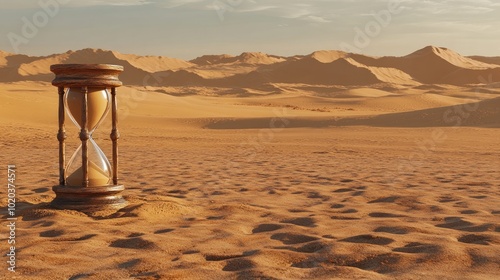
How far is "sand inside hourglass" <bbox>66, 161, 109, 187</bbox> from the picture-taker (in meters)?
6.62

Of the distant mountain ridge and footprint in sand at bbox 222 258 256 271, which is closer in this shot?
footprint in sand at bbox 222 258 256 271

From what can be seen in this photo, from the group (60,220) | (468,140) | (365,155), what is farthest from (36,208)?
(468,140)

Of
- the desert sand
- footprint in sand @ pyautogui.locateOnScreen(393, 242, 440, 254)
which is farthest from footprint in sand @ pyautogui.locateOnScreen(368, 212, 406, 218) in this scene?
footprint in sand @ pyautogui.locateOnScreen(393, 242, 440, 254)

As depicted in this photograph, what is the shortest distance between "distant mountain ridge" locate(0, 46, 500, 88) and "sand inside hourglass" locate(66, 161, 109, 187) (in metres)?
54.2

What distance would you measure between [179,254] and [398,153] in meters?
11.7

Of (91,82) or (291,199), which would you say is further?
(291,199)

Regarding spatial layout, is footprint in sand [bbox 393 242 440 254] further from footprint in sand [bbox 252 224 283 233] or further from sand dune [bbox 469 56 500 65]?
Answer: sand dune [bbox 469 56 500 65]

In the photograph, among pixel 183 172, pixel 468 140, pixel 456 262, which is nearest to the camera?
pixel 456 262

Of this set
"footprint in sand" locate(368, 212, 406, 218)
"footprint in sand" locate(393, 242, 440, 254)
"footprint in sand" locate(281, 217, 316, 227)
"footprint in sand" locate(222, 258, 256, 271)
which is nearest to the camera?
"footprint in sand" locate(222, 258, 256, 271)

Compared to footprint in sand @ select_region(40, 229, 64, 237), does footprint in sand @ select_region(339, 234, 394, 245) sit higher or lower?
higher

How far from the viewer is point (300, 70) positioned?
2731 inches

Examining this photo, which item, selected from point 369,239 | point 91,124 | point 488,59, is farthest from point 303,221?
point 488,59

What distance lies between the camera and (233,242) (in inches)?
208

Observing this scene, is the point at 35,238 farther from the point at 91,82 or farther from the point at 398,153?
the point at 398,153
